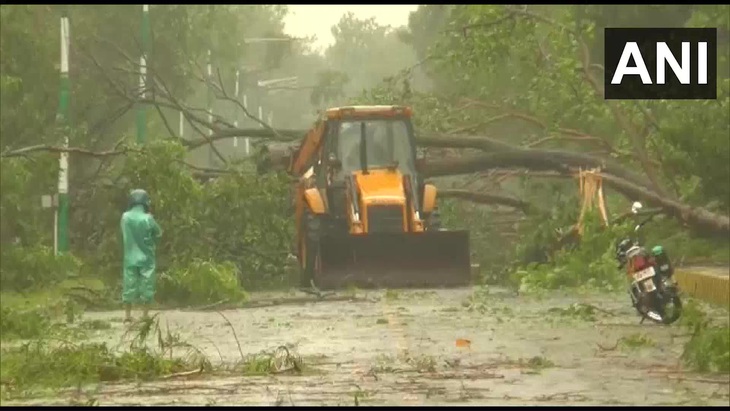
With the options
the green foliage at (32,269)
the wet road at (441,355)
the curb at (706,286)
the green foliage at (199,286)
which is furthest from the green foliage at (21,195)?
the curb at (706,286)

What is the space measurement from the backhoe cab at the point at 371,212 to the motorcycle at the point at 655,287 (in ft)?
25.2

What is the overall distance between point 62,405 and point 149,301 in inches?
402

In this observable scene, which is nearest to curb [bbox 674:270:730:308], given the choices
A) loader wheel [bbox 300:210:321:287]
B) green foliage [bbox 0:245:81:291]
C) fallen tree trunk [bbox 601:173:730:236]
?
fallen tree trunk [bbox 601:173:730:236]

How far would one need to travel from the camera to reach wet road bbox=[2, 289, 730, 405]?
1219 centimetres

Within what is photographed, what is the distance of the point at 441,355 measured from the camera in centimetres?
1547

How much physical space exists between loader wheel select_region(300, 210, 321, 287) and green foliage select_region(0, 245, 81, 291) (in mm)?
3876

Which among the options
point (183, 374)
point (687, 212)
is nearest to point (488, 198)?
point (687, 212)

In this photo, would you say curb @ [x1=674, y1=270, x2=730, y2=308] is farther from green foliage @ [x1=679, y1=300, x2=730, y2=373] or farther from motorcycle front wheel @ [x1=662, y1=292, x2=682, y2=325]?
green foliage @ [x1=679, y1=300, x2=730, y2=373]

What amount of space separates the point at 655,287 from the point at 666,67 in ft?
36.3

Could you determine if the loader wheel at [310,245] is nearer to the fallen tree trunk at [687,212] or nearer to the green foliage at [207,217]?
the green foliage at [207,217]

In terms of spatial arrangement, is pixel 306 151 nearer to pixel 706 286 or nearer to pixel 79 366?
pixel 706 286

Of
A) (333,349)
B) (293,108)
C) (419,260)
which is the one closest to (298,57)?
(293,108)

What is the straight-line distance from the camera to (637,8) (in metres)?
36.3

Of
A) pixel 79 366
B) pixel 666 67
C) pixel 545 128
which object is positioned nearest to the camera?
pixel 79 366
